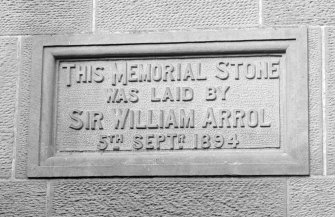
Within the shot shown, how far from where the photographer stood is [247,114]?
3887mm

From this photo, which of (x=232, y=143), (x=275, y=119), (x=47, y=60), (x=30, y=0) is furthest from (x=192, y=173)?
(x=30, y=0)

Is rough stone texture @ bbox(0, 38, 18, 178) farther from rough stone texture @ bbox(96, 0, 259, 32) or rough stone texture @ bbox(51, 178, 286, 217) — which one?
rough stone texture @ bbox(96, 0, 259, 32)

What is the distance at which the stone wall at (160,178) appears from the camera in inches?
149

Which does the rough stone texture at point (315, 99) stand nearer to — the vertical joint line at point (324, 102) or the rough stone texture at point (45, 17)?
the vertical joint line at point (324, 102)

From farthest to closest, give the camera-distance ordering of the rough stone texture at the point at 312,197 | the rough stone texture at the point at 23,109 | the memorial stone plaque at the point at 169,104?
the rough stone texture at the point at 23,109 → the memorial stone plaque at the point at 169,104 → the rough stone texture at the point at 312,197

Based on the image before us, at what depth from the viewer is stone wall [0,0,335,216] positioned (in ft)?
12.4

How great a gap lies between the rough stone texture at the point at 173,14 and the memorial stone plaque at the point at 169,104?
62 mm

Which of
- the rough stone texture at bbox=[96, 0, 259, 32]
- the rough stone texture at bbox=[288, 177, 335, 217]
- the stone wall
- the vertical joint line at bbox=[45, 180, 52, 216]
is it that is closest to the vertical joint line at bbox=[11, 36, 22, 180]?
the stone wall

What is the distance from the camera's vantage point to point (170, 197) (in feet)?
12.6

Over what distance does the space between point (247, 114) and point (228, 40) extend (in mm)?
415

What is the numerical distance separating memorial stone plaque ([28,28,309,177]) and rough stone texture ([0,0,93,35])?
7 cm

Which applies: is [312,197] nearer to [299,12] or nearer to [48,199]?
[299,12]

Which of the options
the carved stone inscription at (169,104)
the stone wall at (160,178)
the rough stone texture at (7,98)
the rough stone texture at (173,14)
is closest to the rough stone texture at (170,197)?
the stone wall at (160,178)

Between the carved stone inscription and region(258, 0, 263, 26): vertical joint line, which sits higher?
region(258, 0, 263, 26): vertical joint line
